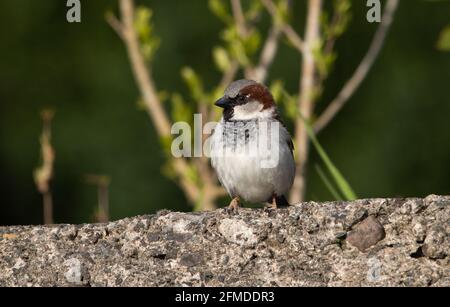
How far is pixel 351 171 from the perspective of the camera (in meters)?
5.29

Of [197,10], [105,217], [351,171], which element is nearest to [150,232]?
[105,217]

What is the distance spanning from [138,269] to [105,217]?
1.04 meters

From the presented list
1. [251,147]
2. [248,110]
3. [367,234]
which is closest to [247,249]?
[367,234]

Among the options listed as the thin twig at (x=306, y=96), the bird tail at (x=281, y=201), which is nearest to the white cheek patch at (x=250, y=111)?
the bird tail at (x=281, y=201)

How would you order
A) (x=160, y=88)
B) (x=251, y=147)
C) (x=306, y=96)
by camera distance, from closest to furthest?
(x=251, y=147), (x=306, y=96), (x=160, y=88)

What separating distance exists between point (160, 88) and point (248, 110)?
7.04 feet


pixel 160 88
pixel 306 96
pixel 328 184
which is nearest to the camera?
pixel 328 184

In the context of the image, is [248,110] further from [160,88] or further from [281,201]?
[160,88]

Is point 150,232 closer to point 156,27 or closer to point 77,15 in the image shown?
point 77,15

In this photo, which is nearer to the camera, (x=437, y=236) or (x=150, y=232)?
(x=437, y=236)

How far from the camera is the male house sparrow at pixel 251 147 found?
313 cm

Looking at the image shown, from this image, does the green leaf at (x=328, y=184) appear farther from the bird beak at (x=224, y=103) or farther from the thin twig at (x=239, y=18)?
the thin twig at (x=239, y=18)

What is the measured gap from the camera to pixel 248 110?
3264 millimetres

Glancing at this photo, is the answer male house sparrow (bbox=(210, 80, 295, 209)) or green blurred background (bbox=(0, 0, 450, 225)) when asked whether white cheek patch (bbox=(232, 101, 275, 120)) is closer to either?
male house sparrow (bbox=(210, 80, 295, 209))
